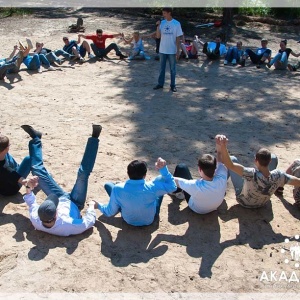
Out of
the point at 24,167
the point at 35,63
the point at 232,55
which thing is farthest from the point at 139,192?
the point at 232,55

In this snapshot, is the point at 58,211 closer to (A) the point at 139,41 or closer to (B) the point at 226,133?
(B) the point at 226,133

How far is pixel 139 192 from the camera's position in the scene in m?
4.10

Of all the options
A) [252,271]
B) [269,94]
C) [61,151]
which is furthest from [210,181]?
[269,94]

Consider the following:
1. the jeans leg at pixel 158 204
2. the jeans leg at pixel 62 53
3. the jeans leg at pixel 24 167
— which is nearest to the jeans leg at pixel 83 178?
the jeans leg at pixel 24 167

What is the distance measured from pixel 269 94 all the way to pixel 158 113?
2.67 meters

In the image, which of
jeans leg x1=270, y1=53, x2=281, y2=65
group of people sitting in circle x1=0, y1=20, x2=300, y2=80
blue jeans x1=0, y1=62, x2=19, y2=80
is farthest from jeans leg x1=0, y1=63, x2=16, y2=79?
jeans leg x1=270, y1=53, x2=281, y2=65

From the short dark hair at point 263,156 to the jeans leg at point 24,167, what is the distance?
2.49 meters

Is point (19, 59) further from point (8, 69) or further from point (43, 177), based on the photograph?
point (43, 177)

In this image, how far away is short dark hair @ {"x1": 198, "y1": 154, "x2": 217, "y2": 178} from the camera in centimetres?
420

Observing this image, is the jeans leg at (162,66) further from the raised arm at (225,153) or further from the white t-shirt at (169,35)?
the raised arm at (225,153)

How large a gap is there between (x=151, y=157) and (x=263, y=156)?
6.77 feet

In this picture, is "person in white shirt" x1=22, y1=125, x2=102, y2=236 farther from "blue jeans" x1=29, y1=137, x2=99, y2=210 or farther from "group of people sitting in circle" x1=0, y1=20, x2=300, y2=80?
"group of people sitting in circle" x1=0, y1=20, x2=300, y2=80

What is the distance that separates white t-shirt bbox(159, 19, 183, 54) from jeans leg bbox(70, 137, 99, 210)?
4.47 meters

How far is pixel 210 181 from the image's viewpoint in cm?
430
